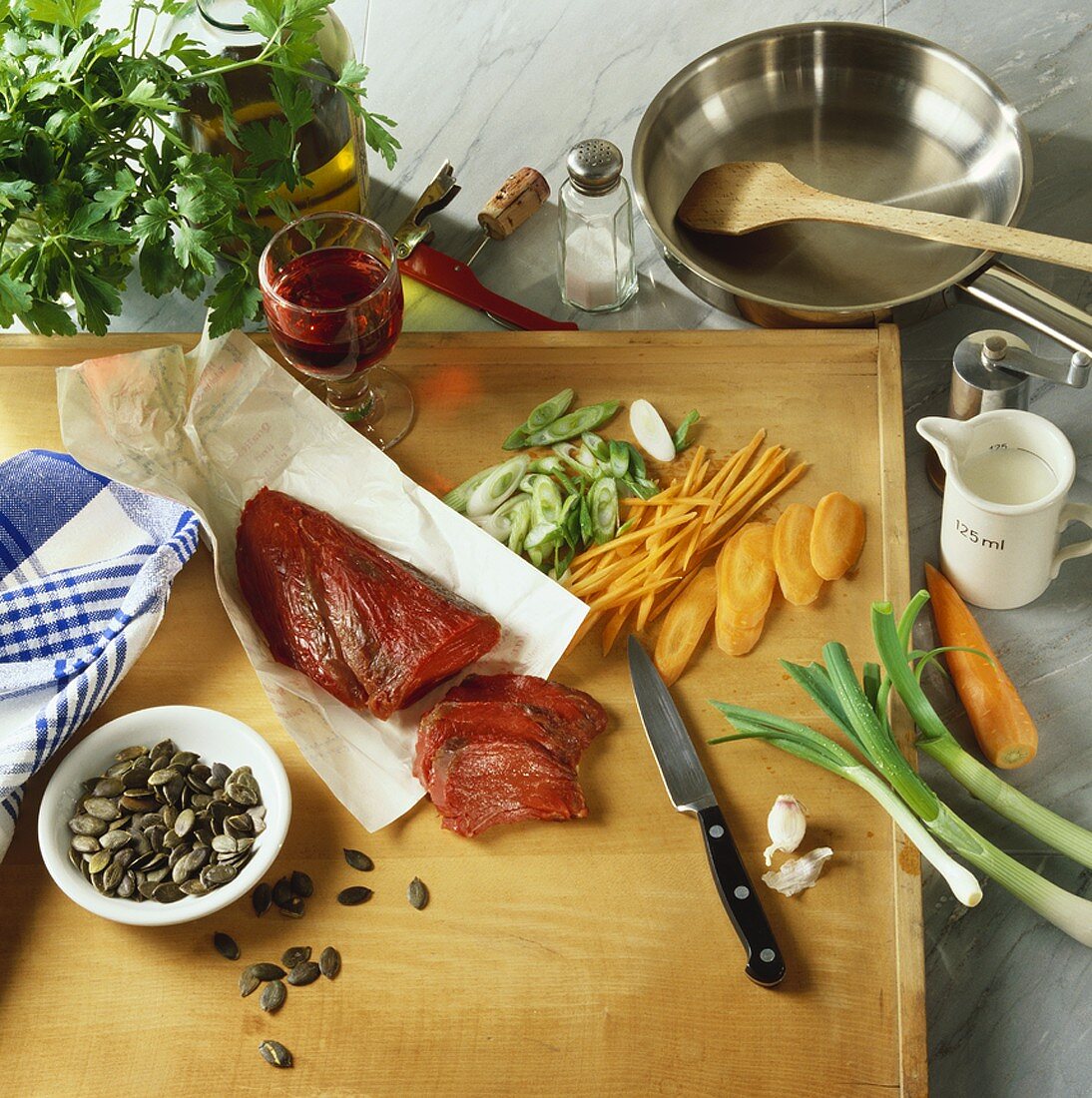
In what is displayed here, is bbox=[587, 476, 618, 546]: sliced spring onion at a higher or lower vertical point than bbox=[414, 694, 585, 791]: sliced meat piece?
higher

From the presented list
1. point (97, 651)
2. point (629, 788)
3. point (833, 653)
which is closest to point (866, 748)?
point (833, 653)

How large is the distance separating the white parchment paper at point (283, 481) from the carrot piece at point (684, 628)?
0.12 m

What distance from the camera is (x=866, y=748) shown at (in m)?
1.51

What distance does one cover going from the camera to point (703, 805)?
152 centimetres

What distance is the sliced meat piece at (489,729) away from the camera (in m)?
1.56

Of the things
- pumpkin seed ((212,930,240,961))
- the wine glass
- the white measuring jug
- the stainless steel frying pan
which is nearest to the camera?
pumpkin seed ((212,930,240,961))

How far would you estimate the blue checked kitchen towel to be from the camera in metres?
1.56

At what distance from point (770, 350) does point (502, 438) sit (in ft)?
1.38

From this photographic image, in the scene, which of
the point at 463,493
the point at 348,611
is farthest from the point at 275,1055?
the point at 463,493

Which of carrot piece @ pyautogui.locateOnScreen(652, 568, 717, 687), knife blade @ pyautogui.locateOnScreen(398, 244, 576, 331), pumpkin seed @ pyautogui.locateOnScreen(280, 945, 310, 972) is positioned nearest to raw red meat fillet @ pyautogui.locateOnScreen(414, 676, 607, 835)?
carrot piece @ pyautogui.locateOnScreen(652, 568, 717, 687)

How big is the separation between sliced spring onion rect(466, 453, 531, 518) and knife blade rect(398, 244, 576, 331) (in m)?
0.27

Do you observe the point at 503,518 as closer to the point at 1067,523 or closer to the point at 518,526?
the point at 518,526

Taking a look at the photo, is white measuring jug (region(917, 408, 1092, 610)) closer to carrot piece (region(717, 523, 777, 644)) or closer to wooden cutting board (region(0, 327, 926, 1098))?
wooden cutting board (region(0, 327, 926, 1098))

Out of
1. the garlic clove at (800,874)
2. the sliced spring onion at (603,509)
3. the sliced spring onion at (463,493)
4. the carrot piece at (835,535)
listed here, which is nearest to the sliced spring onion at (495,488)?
the sliced spring onion at (463,493)
